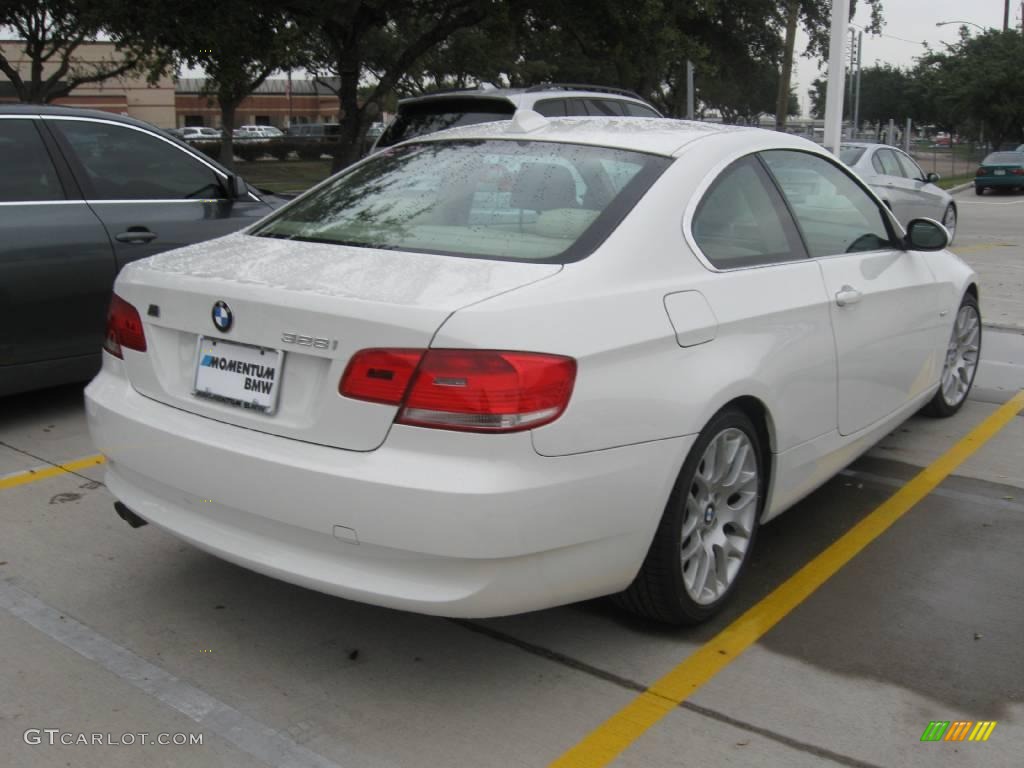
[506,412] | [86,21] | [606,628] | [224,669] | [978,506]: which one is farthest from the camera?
[86,21]

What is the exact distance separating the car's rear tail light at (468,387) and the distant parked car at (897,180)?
479 inches

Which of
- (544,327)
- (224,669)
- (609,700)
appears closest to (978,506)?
(609,700)

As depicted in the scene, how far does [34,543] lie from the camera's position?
421 cm

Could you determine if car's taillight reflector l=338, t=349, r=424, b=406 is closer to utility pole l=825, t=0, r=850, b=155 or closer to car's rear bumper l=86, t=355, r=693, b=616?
car's rear bumper l=86, t=355, r=693, b=616

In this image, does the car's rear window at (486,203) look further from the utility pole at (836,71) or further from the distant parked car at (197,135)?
the utility pole at (836,71)

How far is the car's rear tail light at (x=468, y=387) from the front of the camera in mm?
2775

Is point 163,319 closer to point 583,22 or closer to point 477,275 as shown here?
point 477,275

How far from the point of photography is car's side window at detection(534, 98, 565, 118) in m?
9.42

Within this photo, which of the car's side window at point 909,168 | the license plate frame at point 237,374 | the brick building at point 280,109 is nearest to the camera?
the license plate frame at point 237,374

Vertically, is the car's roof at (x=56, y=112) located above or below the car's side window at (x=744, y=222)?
above

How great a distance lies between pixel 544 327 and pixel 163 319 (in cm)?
124

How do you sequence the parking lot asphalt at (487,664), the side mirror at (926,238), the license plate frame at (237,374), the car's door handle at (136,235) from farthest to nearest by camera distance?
the car's door handle at (136,235) < the side mirror at (926,238) < the license plate frame at (237,374) < the parking lot asphalt at (487,664)

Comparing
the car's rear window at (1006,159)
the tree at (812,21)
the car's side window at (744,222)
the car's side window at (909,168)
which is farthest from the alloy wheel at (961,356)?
the car's rear window at (1006,159)

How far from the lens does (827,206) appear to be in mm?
4504
